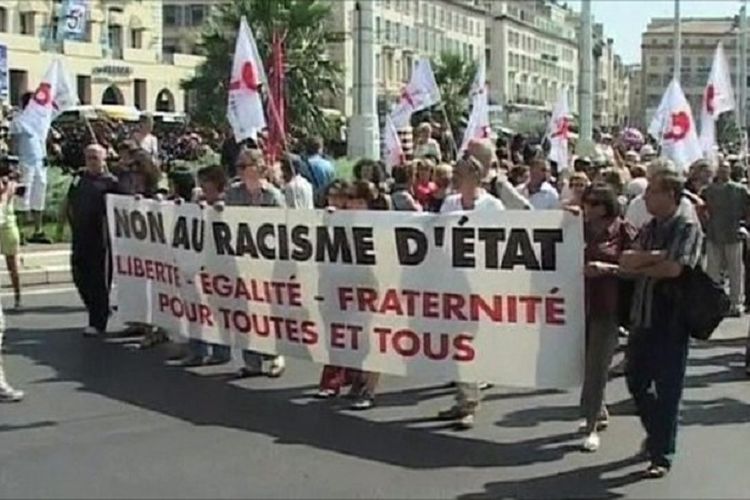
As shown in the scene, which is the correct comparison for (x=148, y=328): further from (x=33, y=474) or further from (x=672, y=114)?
(x=672, y=114)

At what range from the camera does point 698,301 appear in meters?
7.87

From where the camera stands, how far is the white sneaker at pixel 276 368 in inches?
446

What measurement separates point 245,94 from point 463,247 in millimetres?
8249

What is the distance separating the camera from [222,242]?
11.0 m

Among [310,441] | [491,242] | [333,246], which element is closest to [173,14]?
[333,246]

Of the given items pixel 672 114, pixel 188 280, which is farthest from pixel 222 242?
pixel 672 114

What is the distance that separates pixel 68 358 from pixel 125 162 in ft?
7.36

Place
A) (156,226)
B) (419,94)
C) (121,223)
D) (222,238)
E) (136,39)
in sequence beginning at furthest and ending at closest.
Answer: (136,39) < (419,94) < (121,223) < (156,226) < (222,238)

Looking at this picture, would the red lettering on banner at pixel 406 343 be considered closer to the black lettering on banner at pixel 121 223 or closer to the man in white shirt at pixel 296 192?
the man in white shirt at pixel 296 192

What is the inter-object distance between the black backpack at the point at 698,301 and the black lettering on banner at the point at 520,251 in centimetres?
122

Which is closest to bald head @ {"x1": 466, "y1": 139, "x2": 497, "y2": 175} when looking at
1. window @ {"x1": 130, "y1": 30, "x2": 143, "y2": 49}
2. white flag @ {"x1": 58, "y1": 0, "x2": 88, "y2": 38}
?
white flag @ {"x1": 58, "y1": 0, "x2": 88, "y2": 38}

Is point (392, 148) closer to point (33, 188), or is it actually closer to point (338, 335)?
point (33, 188)

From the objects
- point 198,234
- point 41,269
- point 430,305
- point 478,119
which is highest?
point 478,119

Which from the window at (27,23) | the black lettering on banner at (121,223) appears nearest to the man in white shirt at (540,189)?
the black lettering on banner at (121,223)
